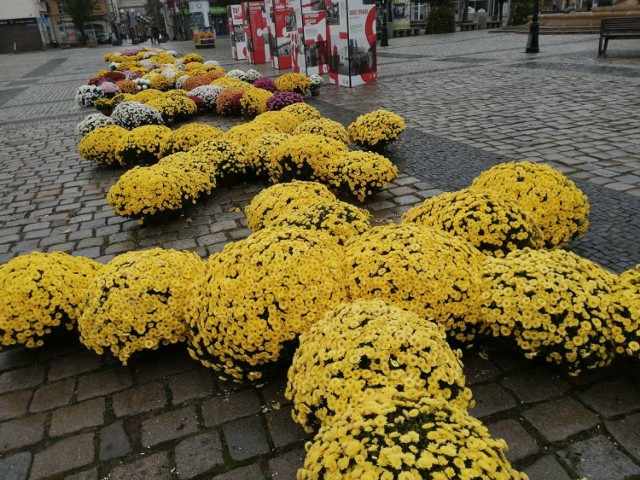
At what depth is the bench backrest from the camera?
1577 centimetres

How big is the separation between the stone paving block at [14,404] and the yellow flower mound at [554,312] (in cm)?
316

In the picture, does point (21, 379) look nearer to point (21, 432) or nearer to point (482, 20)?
point (21, 432)

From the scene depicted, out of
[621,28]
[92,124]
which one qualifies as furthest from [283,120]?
[621,28]

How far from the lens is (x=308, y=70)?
57.2 feet

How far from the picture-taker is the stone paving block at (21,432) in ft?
9.95

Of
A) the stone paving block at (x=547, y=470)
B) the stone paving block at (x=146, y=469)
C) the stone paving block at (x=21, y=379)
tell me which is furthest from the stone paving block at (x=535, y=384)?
the stone paving block at (x=21, y=379)

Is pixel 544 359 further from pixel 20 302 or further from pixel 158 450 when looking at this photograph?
pixel 20 302

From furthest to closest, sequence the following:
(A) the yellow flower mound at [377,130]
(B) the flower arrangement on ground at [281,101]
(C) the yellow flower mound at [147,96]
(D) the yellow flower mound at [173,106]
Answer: (C) the yellow flower mound at [147,96] → (D) the yellow flower mound at [173,106] → (B) the flower arrangement on ground at [281,101] → (A) the yellow flower mound at [377,130]

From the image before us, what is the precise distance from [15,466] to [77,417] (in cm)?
43

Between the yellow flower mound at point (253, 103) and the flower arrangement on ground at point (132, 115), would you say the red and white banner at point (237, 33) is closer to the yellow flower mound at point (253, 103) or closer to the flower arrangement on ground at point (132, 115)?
the yellow flower mound at point (253, 103)

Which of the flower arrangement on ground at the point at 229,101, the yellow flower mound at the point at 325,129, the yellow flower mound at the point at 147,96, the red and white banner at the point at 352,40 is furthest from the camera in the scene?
the red and white banner at the point at 352,40

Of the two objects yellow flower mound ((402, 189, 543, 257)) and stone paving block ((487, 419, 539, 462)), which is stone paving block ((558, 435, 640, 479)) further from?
yellow flower mound ((402, 189, 543, 257))

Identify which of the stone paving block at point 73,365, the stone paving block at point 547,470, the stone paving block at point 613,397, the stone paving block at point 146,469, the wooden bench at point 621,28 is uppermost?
the wooden bench at point 621,28

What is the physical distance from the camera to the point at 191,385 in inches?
136
